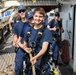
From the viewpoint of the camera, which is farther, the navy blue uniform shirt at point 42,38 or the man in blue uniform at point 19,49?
the man in blue uniform at point 19,49

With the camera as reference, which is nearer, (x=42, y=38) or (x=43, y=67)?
(x=42, y=38)

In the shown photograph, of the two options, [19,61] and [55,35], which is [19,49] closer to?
[19,61]

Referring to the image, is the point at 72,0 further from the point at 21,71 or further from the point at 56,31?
the point at 21,71

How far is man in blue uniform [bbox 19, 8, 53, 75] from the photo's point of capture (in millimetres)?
5418

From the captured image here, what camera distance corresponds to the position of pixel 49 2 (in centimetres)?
1706

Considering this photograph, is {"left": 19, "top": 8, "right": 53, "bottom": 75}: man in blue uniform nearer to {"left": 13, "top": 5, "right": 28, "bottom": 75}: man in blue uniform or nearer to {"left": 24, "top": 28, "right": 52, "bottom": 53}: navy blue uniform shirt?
{"left": 24, "top": 28, "right": 52, "bottom": 53}: navy blue uniform shirt

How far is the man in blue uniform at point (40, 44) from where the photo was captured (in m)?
5.42

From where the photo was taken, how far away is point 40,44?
5.53 meters

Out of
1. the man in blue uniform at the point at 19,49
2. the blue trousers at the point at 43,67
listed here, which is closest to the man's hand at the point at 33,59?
the blue trousers at the point at 43,67

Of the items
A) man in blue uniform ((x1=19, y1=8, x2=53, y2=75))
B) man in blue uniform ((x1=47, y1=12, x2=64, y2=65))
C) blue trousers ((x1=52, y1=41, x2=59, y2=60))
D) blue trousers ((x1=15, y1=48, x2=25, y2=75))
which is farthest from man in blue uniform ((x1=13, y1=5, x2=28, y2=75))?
blue trousers ((x1=52, y1=41, x2=59, y2=60))

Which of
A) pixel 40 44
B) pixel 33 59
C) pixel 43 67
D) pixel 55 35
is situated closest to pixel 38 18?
pixel 40 44

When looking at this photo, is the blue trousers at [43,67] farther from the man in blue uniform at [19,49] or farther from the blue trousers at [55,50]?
the blue trousers at [55,50]

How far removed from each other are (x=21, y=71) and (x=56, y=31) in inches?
143

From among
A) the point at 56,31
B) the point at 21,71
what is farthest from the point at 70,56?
the point at 21,71
